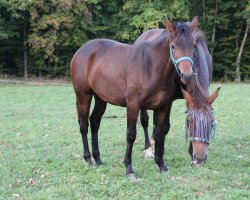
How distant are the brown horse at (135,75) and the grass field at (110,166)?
0.50 meters

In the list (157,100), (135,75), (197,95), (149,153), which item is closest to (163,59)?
(135,75)

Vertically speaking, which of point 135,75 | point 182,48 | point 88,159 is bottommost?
point 88,159

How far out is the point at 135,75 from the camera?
598cm

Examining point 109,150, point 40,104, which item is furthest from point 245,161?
point 40,104

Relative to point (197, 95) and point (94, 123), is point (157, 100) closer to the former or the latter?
point (197, 95)

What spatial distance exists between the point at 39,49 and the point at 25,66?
210 centimetres

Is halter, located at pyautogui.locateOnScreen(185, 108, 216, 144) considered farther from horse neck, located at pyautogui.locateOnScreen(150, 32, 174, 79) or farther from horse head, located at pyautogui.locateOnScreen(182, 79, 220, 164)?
horse neck, located at pyautogui.locateOnScreen(150, 32, 174, 79)

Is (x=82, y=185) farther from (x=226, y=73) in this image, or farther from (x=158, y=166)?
(x=226, y=73)

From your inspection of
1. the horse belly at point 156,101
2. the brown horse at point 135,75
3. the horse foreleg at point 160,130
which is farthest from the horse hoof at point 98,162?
the horse belly at point 156,101

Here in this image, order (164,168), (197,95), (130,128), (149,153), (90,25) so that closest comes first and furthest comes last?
(197,95) < (130,128) < (164,168) < (149,153) < (90,25)

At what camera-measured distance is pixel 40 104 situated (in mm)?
18266

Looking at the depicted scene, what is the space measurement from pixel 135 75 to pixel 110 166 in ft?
5.47

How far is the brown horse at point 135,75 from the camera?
5320 mm

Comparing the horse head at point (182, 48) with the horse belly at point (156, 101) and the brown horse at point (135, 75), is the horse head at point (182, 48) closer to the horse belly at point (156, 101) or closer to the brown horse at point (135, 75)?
the brown horse at point (135, 75)
